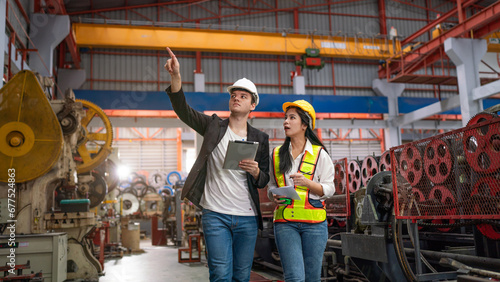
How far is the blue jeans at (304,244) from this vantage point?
2154 millimetres

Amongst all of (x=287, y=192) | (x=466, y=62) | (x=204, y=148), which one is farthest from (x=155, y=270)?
(x=466, y=62)

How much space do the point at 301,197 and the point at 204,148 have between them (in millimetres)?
590

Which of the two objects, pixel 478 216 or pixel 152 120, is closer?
pixel 478 216

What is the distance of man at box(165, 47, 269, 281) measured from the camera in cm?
211

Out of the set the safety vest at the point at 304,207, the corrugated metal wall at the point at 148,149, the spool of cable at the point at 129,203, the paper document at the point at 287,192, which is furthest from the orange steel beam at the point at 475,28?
the corrugated metal wall at the point at 148,149

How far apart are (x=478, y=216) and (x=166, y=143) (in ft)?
67.5

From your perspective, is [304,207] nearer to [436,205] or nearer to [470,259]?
[436,205]

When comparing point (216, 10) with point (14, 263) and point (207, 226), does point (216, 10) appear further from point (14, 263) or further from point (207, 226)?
point (207, 226)

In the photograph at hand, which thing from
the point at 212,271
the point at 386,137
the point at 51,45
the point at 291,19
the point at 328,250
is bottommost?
the point at 328,250

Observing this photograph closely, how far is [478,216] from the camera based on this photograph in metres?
2.72

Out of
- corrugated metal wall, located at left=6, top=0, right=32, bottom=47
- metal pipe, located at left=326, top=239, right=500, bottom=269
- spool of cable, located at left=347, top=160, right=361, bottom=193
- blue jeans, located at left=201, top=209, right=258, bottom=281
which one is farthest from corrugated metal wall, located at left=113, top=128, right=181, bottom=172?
blue jeans, located at left=201, top=209, right=258, bottom=281

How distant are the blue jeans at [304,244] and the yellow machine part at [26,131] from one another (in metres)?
3.28

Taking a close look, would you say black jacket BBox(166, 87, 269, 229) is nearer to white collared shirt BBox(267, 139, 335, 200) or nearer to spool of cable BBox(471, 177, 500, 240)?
white collared shirt BBox(267, 139, 335, 200)

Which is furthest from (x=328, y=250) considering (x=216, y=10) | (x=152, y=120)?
(x=216, y=10)
